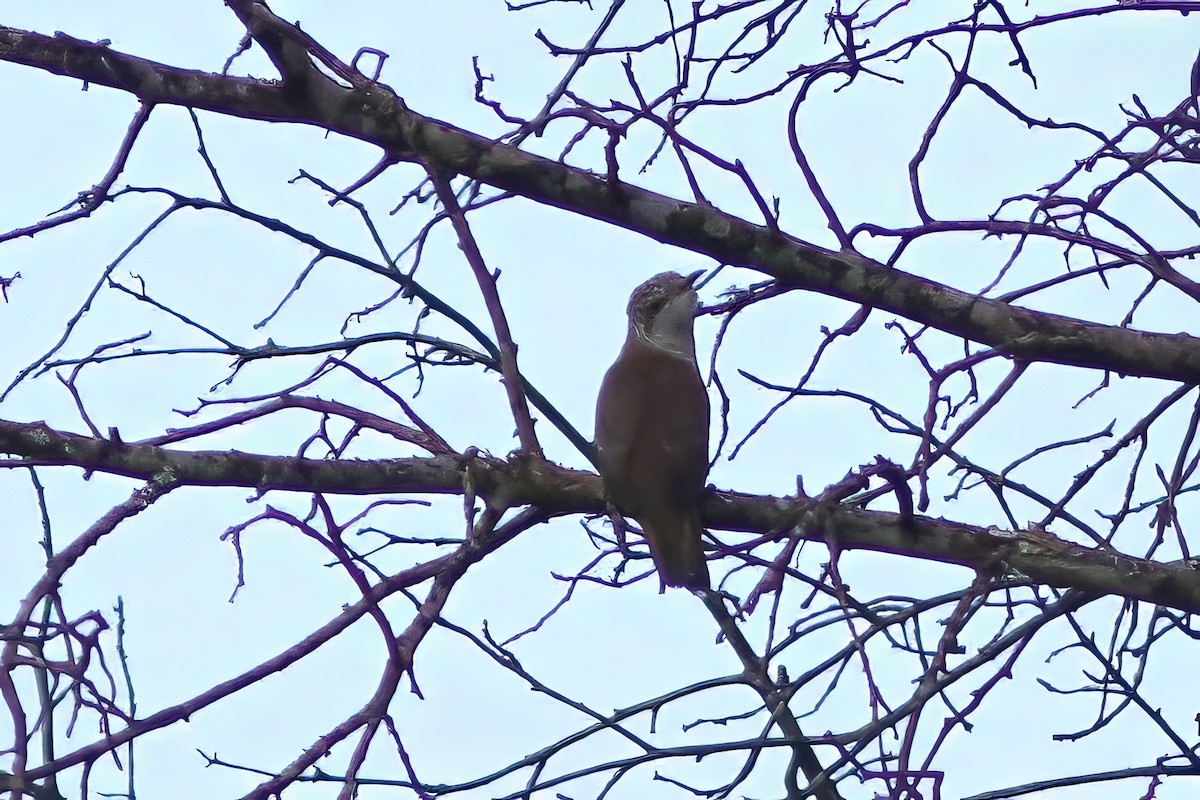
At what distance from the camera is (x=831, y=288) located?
363cm

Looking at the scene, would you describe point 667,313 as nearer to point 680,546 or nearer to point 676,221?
point 676,221

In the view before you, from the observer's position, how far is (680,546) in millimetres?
3305

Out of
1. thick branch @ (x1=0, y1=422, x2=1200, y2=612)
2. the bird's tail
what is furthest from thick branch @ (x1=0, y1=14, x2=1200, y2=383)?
the bird's tail

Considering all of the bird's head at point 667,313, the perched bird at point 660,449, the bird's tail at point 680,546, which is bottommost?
the bird's tail at point 680,546

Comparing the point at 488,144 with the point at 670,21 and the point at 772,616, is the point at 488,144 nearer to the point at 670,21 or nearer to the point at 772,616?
the point at 670,21

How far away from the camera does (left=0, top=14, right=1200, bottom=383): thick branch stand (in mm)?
3389

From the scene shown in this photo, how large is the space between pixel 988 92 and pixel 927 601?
4.52 feet

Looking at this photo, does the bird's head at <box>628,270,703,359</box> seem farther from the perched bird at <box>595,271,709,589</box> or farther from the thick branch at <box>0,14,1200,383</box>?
the thick branch at <box>0,14,1200,383</box>

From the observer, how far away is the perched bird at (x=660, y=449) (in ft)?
10.8

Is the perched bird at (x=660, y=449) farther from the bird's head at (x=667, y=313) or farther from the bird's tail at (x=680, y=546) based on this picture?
the bird's head at (x=667, y=313)

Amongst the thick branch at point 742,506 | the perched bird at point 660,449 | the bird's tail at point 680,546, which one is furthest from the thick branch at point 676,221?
the bird's tail at point 680,546

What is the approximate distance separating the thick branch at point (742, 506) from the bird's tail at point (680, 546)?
8 centimetres

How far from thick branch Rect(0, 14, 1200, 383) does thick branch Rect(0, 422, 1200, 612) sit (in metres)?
0.58

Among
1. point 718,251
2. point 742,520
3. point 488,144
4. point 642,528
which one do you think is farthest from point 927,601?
point 488,144
